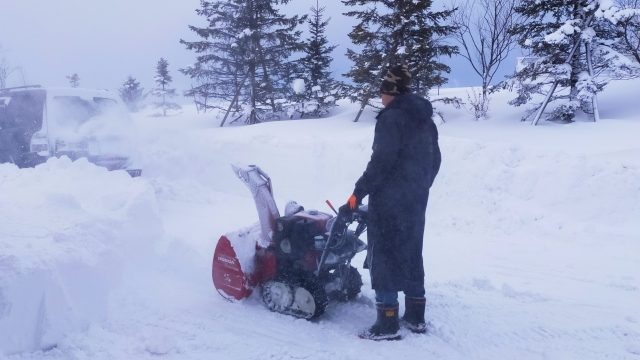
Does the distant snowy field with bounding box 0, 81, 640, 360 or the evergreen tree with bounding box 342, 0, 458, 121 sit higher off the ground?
the evergreen tree with bounding box 342, 0, 458, 121

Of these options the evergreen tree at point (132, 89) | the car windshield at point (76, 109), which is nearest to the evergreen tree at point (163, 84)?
the evergreen tree at point (132, 89)

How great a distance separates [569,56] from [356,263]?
1374 cm

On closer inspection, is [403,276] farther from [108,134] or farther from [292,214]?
[108,134]

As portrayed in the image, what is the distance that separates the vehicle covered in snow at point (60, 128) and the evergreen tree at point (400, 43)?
11.9 m

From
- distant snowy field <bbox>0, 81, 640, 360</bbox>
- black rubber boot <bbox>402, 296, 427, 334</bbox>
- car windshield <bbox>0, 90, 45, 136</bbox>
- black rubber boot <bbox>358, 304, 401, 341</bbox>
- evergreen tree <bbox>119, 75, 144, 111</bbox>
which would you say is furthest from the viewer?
evergreen tree <bbox>119, 75, 144, 111</bbox>

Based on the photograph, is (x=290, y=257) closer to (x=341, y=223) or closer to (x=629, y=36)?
(x=341, y=223)

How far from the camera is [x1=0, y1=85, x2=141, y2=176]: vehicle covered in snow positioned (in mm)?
7438

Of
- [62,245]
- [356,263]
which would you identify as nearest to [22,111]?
[62,245]

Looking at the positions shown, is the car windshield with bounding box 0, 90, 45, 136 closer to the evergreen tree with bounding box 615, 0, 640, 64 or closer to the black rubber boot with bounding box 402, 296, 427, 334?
the black rubber boot with bounding box 402, 296, 427, 334

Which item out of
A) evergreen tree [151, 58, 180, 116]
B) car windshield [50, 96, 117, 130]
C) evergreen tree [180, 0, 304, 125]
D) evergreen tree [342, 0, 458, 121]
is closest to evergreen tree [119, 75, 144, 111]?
evergreen tree [151, 58, 180, 116]

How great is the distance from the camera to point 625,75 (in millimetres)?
16359

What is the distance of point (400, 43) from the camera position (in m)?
18.6

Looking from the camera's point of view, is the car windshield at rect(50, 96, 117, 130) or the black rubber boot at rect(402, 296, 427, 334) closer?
the black rubber boot at rect(402, 296, 427, 334)

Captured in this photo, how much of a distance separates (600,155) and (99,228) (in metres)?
8.00
